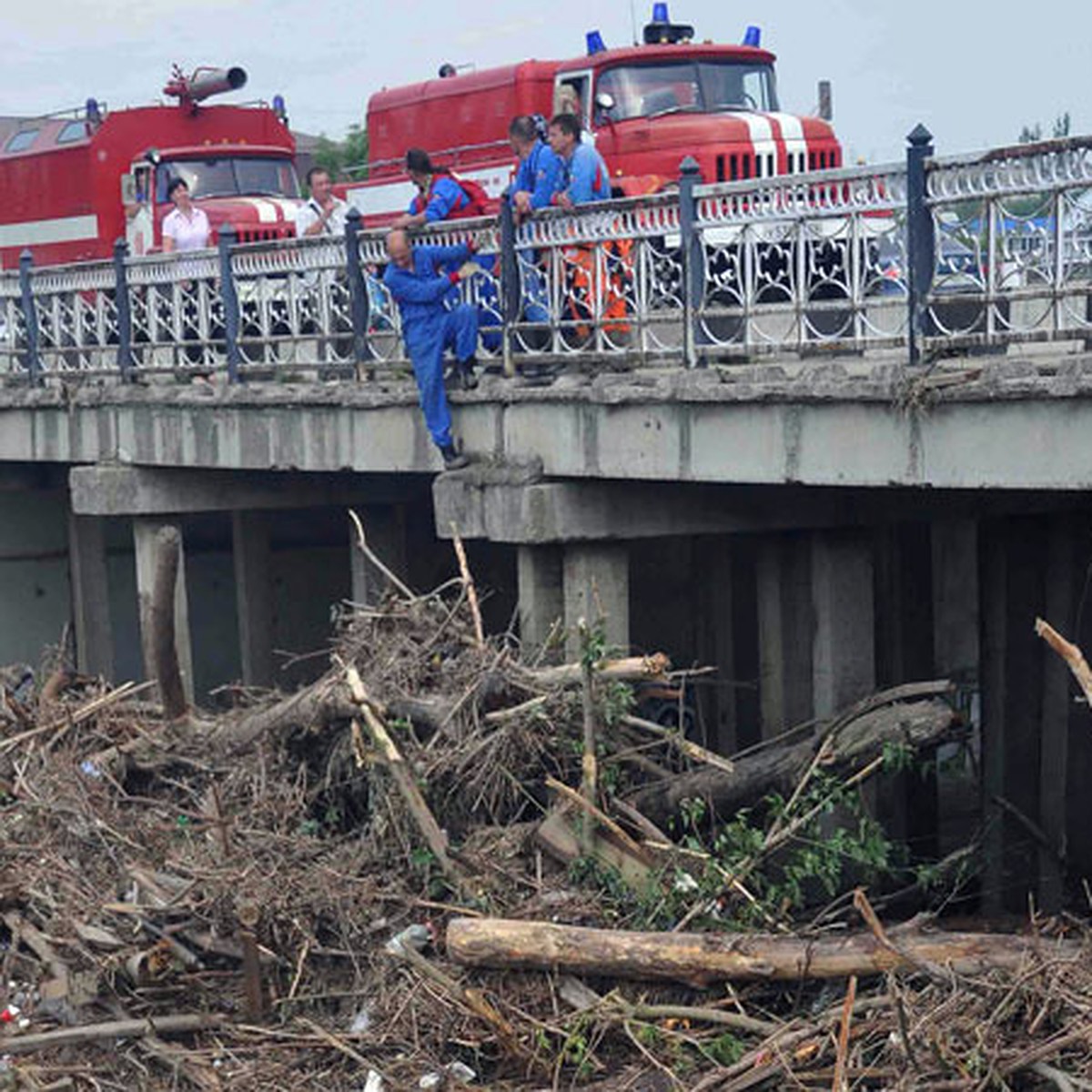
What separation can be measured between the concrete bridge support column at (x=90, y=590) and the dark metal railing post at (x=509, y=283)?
10025 mm

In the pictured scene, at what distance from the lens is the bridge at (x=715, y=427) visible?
347 inches

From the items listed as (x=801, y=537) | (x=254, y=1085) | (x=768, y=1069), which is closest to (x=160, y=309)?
(x=801, y=537)

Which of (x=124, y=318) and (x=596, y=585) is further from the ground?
(x=124, y=318)

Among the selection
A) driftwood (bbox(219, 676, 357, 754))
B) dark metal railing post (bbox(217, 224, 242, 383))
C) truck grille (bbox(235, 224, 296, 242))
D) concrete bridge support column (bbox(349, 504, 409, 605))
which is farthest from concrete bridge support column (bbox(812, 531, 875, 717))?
truck grille (bbox(235, 224, 296, 242))

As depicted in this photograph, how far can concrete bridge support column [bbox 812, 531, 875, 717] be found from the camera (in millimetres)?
11695

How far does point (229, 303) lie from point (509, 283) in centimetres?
341

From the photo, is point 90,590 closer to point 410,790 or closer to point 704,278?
point 410,790

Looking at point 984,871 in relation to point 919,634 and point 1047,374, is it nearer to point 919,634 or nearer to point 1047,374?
point 919,634

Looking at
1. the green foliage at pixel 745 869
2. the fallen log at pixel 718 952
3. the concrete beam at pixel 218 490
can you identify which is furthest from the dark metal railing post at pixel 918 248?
the concrete beam at pixel 218 490

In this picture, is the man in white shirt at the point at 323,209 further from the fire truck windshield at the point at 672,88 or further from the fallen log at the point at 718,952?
the fallen log at the point at 718,952

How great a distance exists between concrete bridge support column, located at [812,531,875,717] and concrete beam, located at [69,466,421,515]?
4524 millimetres

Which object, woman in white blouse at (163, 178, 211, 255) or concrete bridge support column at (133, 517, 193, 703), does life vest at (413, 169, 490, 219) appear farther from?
woman in white blouse at (163, 178, 211, 255)

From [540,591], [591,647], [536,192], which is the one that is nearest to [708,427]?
[591,647]

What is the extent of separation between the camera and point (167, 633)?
1287cm
